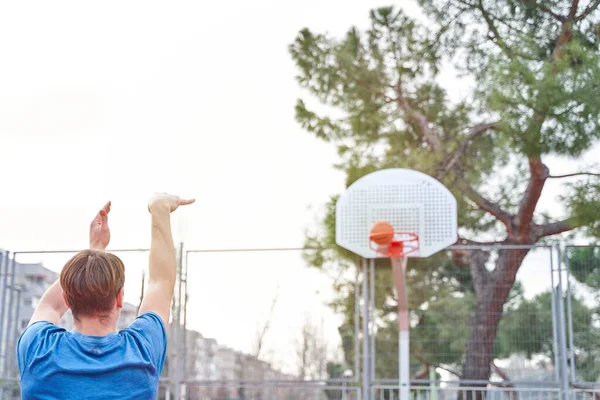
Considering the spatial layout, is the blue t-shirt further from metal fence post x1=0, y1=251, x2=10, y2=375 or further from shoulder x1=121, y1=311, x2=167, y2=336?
metal fence post x1=0, y1=251, x2=10, y2=375

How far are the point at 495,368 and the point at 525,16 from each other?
418 centimetres

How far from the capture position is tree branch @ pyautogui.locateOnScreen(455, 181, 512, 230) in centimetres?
902

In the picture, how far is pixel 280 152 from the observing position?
1079 centimetres

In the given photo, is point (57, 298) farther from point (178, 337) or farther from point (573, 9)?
point (573, 9)

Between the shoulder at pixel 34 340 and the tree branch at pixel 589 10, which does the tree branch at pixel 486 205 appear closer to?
the tree branch at pixel 589 10

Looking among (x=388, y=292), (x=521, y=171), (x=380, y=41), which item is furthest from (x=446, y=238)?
(x=380, y=41)

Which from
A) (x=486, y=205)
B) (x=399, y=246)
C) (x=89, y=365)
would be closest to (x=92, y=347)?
(x=89, y=365)

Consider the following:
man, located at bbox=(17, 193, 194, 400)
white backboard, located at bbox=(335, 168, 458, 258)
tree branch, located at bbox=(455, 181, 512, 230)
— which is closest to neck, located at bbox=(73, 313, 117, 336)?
man, located at bbox=(17, 193, 194, 400)

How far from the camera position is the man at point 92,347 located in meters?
1.27

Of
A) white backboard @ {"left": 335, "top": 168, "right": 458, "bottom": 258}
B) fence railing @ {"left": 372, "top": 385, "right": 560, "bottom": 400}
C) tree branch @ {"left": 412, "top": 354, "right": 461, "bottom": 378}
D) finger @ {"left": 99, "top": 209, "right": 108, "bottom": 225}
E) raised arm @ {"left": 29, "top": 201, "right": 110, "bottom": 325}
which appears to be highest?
white backboard @ {"left": 335, "top": 168, "right": 458, "bottom": 258}

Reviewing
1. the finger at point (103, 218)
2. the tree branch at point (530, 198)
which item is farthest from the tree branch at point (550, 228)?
the finger at point (103, 218)

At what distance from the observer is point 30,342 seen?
Result: 133 cm

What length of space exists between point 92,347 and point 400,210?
5.36 metres

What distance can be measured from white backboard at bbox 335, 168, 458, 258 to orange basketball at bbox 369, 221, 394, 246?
0.39 metres
